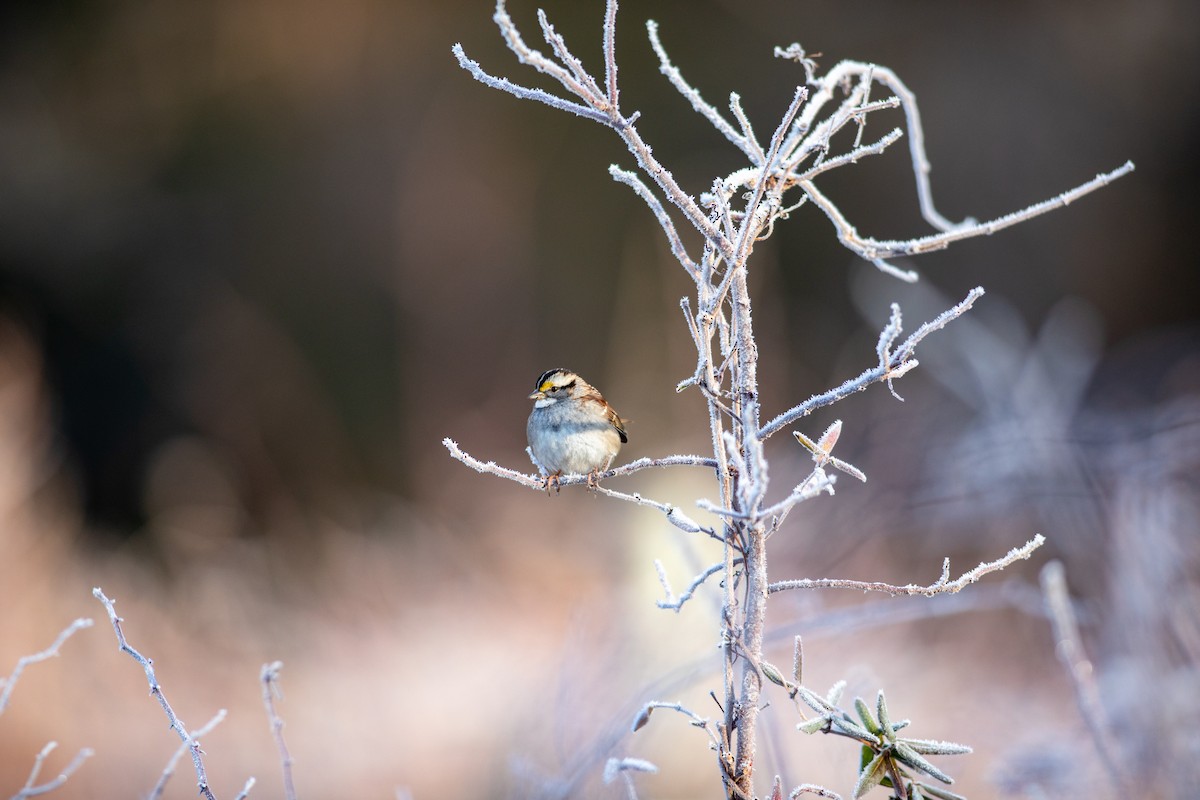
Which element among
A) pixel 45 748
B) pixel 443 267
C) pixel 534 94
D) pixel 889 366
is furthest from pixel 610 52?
pixel 443 267

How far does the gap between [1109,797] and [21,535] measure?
3.66 m

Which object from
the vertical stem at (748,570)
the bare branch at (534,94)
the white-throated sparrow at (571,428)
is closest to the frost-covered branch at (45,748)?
the vertical stem at (748,570)

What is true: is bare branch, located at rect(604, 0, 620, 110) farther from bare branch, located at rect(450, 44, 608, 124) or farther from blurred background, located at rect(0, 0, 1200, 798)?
blurred background, located at rect(0, 0, 1200, 798)

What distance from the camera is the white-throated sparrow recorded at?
2.49 metres

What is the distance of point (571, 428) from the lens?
2520 mm

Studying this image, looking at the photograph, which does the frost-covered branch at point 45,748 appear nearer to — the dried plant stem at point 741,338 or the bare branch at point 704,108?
the dried plant stem at point 741,338

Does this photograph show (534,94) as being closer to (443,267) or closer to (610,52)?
(610,52)

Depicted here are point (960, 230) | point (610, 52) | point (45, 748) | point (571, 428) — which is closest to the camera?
point (610, 52)

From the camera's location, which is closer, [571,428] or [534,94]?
[534,94]

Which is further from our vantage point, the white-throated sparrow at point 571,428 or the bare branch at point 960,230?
the white-throated sparrow at point 571,428

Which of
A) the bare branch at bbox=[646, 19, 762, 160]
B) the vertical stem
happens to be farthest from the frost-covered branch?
the bare branch at bbox=[646, 19, 762, 160]

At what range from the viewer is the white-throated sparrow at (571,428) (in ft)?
8.16

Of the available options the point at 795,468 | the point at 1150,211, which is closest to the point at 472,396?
the point at 795,468

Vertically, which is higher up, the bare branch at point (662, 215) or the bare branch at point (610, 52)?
the bare branch at point (610, 52)
